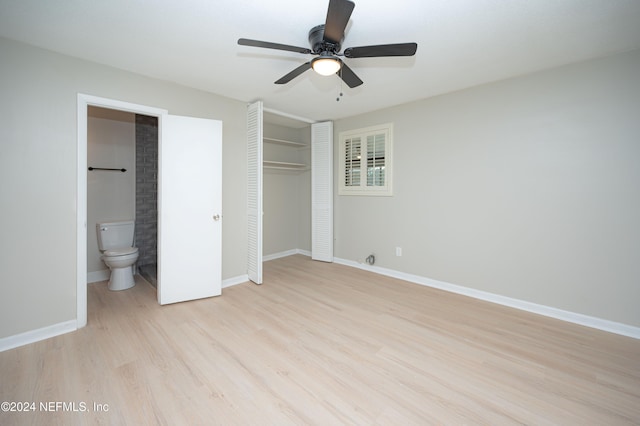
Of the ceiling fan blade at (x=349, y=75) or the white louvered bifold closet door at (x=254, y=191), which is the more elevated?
the ceiling fan blade at (x=349, y=75)

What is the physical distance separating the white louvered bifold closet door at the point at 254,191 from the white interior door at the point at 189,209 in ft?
1.66

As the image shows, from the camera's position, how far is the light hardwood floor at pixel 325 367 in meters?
1.53

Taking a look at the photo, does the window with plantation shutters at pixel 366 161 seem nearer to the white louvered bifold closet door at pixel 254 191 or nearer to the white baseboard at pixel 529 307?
the white baseboard at pixel 529 307

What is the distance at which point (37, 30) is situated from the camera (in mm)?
2061

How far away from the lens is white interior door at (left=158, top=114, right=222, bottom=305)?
2.92 m

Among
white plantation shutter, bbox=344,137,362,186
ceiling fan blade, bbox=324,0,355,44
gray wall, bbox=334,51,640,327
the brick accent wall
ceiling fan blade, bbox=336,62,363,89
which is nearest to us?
ceiling fan blade, bbox=324,0,355,44

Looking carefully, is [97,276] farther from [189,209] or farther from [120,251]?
[189,209]

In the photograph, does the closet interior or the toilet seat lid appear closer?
the toilet seat lid

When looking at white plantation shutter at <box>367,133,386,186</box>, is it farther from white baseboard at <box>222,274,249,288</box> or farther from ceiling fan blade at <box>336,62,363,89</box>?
white baseboard at <box>222,274,249,288</box>

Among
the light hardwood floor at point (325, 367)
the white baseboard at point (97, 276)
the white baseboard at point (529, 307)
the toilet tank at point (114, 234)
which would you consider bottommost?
the light hardwood floor at point (325, 367)

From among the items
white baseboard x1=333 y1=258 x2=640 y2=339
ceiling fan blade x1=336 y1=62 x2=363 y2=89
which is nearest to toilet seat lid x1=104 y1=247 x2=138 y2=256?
ceiling fan blade x1=336 y1=62 x2=363 y2=89

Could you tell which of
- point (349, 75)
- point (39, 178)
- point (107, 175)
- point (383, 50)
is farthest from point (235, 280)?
point (383, 50)

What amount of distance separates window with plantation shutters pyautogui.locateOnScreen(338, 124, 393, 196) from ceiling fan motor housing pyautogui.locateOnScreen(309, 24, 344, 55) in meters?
2.23

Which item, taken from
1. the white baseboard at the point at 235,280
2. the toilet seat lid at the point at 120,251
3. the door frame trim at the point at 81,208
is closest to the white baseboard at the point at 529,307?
the white baseboard at the point at 235,280
